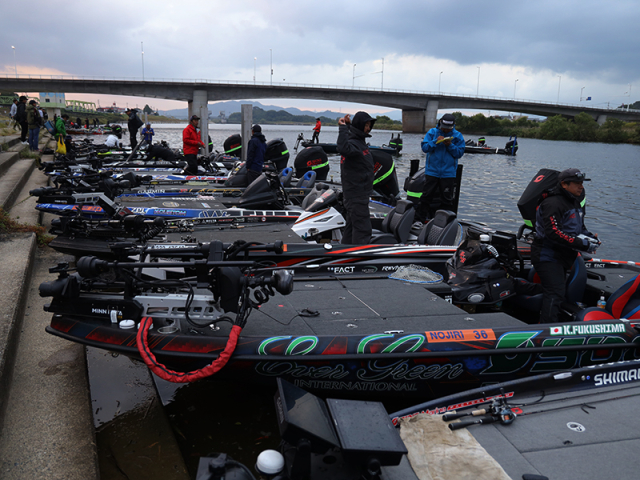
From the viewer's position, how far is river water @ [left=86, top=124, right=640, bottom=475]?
329cm

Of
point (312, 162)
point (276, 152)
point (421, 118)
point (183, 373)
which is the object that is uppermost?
point (421, 118)

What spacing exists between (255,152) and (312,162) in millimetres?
2771

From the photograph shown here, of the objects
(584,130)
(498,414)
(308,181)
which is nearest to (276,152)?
(308,181)

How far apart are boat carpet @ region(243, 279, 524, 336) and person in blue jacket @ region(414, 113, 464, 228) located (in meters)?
3.64

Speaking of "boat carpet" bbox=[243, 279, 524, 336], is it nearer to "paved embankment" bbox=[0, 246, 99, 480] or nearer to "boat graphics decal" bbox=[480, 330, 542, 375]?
"boat graphics decal" bbox=[480, 330, 542, 375]

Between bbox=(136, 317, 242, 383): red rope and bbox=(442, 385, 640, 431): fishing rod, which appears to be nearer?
bbox=(442, 385, 640, 431): fishing rod

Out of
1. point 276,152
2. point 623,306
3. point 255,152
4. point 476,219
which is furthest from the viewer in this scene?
point 476,219

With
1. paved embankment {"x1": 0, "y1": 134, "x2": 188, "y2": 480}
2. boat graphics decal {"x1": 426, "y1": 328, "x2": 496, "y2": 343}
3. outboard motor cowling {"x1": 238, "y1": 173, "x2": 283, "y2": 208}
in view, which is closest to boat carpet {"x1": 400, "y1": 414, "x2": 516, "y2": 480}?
boat graphics decal {"x1": 426, "y1": 328, "x2": 496, "y2": 343}

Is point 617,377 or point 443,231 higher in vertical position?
point 443,231

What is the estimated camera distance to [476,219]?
13.5 meters

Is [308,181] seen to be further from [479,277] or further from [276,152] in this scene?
[479,277]

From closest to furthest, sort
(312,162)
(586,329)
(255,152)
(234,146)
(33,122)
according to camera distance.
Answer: (586,329) → (255,152) → (312,162) → (33,122) → (234,146)

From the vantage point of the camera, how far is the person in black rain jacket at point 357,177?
5652mm

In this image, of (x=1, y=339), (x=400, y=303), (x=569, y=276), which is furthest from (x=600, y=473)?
(x=1, y=339)
